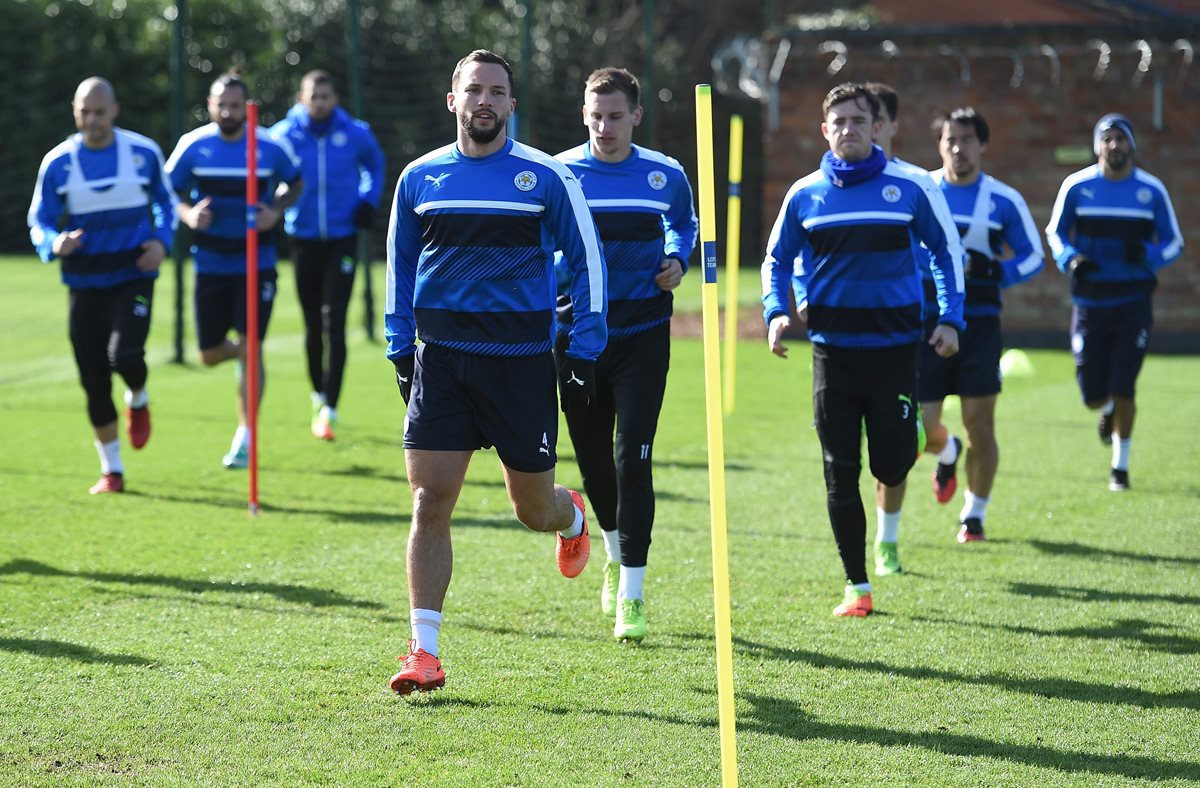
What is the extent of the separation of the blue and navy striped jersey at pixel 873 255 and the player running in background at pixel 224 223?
15.0 ft

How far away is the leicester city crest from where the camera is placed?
529cm

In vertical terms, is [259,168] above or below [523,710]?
above

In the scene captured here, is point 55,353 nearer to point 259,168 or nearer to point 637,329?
point 259,168

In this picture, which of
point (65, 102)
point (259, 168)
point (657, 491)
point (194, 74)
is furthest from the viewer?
point (194, 74)

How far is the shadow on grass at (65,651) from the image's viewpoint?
5703mm

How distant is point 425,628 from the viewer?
17.2 feet

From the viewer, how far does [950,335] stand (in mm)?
6477

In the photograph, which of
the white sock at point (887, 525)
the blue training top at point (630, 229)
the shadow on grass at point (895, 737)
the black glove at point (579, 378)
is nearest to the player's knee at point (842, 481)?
the white sock at point (887, 525)

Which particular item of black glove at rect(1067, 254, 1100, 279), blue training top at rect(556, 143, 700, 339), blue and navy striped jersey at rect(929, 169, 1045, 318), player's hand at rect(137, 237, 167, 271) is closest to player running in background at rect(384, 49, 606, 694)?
blue training top at rect(556, 143, 700, 339)

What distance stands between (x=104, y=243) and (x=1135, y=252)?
6.29 meters

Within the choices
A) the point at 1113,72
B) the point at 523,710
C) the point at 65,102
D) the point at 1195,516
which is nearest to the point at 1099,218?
the point at 1195,516

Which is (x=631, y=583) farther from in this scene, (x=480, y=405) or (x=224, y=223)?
(x=224, y=223)

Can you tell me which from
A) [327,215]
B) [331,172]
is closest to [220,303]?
[327,215]

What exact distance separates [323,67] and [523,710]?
23409 mm
